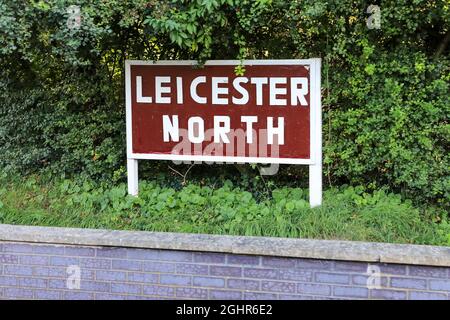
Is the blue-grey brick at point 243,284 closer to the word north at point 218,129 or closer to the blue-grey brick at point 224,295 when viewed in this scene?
the blue-grey brick at point 224,295

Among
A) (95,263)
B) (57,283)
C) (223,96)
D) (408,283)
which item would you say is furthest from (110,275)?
(408,283)

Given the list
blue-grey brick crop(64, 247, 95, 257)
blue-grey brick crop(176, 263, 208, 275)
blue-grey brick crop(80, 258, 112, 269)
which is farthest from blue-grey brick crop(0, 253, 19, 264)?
blue-grey brick crop(176, 263, 208, 275)

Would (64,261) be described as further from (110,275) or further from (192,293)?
(192,293)

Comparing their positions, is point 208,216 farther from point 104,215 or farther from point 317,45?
point 317,45

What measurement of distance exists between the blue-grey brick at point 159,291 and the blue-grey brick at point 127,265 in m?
0.14

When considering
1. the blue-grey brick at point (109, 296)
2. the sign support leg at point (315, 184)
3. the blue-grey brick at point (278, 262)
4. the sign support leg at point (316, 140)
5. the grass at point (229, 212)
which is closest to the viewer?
the blue-grey brick at point (278, 262)

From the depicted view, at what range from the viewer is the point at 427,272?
3145 millimetres

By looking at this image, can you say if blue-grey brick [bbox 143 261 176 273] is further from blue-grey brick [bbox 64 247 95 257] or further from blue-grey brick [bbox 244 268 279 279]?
blue-grey brick [bbox 244 268 279 279]

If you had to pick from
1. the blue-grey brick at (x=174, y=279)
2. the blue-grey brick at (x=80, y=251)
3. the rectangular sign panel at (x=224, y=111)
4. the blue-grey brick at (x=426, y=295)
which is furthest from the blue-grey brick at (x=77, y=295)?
the blue-grey brick at (x=426, y=295)

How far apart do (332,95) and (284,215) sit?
1.08 metres

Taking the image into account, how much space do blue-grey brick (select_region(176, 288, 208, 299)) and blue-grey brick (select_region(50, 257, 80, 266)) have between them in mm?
724

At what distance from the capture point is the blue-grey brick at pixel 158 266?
137 inches

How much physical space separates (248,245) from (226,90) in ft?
5.02

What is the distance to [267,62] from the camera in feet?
14.1
